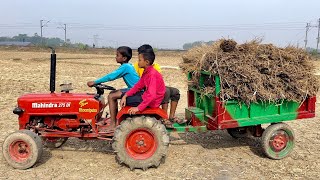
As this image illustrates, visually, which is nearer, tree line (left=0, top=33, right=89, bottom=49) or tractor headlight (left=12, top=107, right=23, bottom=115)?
tractor headlight (left=12, top=107, right=23, bottom=115)

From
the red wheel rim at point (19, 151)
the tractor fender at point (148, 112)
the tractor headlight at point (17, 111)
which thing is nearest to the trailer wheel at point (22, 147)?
the red wheel rim at point (19, 151)

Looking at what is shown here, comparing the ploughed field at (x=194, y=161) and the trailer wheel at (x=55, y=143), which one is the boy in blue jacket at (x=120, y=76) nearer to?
the ploughed field at (x=194, y=161)

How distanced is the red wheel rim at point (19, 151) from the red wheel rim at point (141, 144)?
157cm

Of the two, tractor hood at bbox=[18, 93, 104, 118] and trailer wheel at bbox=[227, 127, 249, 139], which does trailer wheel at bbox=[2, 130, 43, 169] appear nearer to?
tractor hood at bbox=[18, 93, 104, 118]

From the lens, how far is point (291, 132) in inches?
265

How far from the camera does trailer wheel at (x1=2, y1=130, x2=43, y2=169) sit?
5852 mm

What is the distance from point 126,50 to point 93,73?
13894 mm

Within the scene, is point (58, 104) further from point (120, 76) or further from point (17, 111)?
point (120, 76)

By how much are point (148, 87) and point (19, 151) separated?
7.44ft

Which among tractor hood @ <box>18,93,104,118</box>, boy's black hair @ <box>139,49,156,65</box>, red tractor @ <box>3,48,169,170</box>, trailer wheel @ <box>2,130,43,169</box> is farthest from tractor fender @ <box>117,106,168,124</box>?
trailer wheel @ <box>2,130,43,169</box>

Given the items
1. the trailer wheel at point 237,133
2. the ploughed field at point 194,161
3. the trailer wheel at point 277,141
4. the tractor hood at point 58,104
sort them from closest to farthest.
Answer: the ploughed field at point 194,161
the tractor hood at point 58,104
the trailer wheel at point 277,141
the trailer wheel at point 237,133

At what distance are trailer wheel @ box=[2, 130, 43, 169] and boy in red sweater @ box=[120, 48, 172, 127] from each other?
4.80ft

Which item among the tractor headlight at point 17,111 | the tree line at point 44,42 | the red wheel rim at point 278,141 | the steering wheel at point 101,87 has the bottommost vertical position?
the red wheel rim at point 278,141

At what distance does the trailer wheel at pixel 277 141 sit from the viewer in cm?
657
